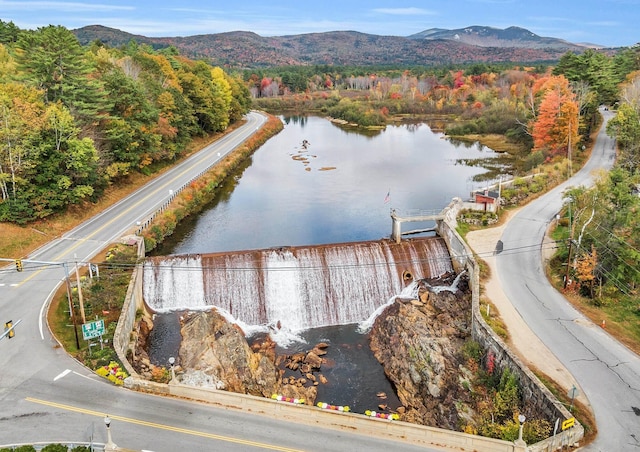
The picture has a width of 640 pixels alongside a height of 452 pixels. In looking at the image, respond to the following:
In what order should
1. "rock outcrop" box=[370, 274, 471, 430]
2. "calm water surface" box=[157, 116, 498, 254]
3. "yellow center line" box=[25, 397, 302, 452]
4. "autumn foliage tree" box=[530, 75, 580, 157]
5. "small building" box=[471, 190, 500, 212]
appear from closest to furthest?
"yellow center line" box=[25, 397, 302, 452]
"rock outcrop" box=[370, 274, 471, 430]
"small building" box=[471, 190, 500, 212]
"calm water surface" box=[157, 116, 498, 254]
"autumn foliage tree" box=[530, 75, 580, 157]

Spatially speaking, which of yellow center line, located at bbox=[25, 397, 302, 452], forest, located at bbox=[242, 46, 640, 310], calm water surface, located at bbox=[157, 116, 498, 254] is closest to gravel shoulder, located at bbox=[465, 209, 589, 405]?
forest, located at bbox=[242, 46, 640, 310]

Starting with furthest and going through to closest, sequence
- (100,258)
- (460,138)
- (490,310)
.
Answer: (460,138)
(100,258)
(490,310)

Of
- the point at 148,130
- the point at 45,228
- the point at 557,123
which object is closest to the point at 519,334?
the point at 45,228

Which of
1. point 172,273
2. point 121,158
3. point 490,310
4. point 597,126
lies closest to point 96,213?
point 121,158

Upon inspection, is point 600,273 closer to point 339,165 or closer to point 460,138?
point 339,165

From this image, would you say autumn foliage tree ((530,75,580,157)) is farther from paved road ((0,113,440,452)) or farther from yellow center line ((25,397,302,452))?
yellow center line ((25,397,302,452))

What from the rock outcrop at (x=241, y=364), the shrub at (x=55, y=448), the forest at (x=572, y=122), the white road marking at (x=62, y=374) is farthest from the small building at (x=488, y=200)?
the shrub at (x=55, y=448)
